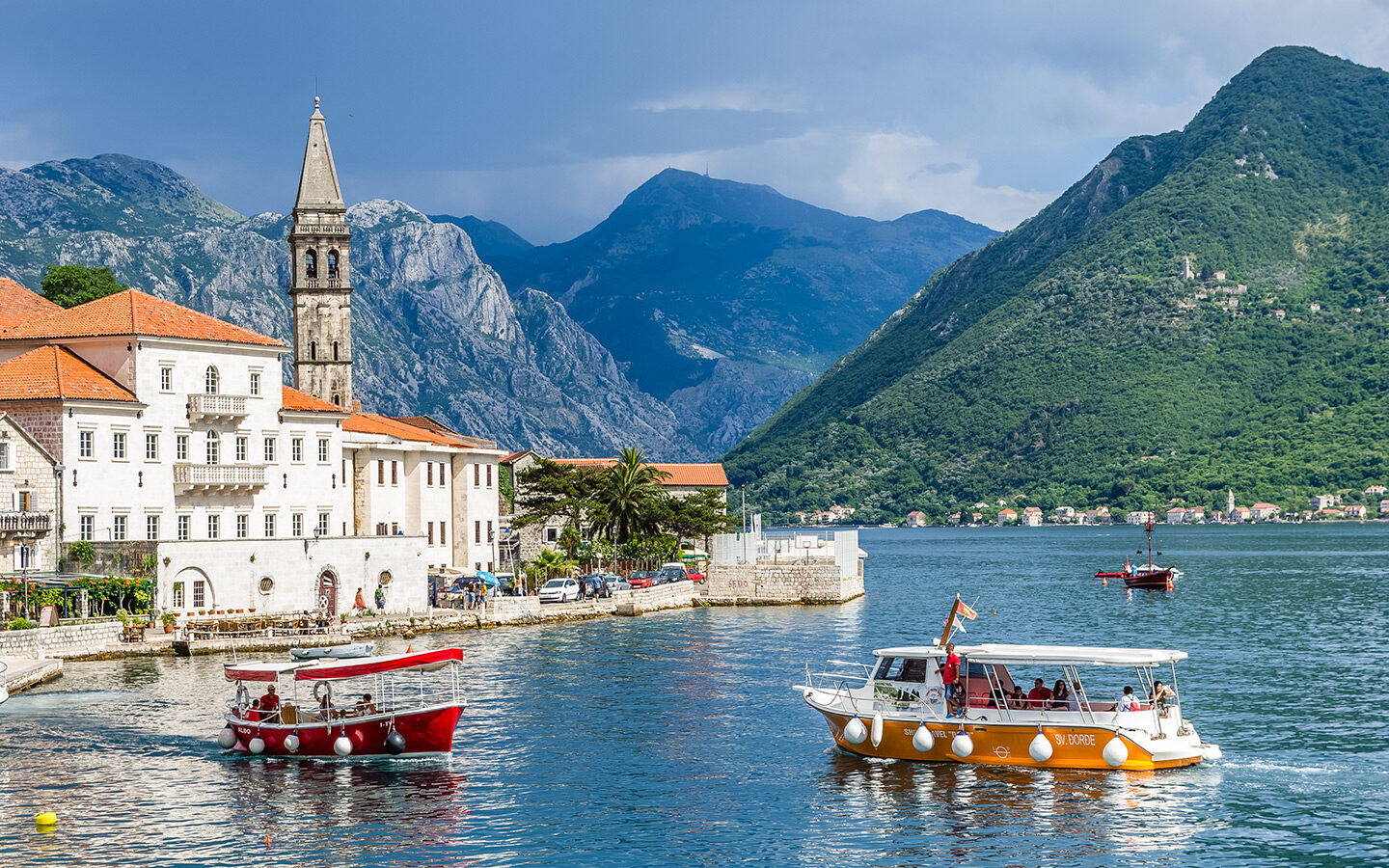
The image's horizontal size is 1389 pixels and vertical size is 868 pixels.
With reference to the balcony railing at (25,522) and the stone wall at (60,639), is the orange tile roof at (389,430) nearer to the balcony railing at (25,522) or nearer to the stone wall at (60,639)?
the balcony railing at (25,522)

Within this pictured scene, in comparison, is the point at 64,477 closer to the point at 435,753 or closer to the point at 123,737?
the point at 123,737

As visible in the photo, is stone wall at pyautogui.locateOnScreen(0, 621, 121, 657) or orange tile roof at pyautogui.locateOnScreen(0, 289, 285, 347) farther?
orange tile roof at pyautogui.locateOnScreen(0, 289, 285, 347)

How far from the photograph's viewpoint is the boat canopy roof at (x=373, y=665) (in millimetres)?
40000

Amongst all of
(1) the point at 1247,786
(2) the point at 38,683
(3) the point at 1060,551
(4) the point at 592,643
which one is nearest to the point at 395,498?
(4) the point at 592,643

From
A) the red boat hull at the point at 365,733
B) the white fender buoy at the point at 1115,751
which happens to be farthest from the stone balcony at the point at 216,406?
the white fender buoy at the point at 1115,751

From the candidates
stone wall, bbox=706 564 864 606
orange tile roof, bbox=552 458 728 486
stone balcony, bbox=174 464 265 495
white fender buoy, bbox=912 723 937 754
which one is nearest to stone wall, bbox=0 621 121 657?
stone balcony, bbox=174 464 265 495

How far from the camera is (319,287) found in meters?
100

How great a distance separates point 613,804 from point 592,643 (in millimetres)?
33390

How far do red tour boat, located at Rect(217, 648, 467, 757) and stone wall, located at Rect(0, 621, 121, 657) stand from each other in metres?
19.1

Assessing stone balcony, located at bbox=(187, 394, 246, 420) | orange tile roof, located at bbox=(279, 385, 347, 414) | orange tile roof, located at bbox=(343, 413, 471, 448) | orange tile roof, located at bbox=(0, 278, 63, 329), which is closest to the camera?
stone balcony, located at bbox=(187, 394, 246, 420)

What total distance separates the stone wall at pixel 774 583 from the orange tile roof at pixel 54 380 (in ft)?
130

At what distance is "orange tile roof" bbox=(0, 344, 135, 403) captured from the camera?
6281 centimetres

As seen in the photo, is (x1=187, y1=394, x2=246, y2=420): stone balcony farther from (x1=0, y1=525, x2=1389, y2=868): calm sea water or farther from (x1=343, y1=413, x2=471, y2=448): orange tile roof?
(x1=0, y1=525, x2=1389, y2=868): calm sea water

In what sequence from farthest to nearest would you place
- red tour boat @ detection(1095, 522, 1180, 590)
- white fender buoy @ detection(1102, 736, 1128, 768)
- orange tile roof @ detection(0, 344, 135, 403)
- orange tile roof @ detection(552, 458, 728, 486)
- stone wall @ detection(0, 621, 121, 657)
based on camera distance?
orange tile roof @ detection(552, 458, 728, 486) → red tour boat @ detection(1095, 522, 1180, 590) → orange tile roof @ detection(0, 344, 135, 403) → stone wall @ detection(0, 621, 121, 657) → white fender buoy @ detection(1102, 736, 1128, 768)
